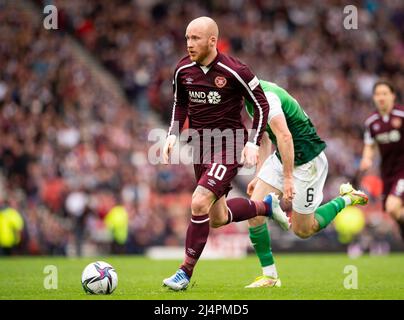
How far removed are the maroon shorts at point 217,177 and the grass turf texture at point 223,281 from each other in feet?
3.34

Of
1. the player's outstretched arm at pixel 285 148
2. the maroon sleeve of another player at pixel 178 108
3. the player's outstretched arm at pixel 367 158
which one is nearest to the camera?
the player's outstretched arm at pixel 285 148

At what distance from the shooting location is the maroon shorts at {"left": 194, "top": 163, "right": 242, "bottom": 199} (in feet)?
29.3

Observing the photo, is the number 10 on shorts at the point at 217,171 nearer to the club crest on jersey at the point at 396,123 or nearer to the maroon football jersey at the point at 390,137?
the maroon football jersey at the point at 390,137

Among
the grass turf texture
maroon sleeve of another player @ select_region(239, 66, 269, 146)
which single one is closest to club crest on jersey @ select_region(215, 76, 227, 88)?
maroon sleeve of another player @ select_region(239, 66, 269, 146)

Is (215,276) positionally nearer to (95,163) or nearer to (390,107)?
(390,107)

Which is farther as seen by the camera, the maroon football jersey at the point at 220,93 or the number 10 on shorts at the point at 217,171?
the maroon football jersey at the point at 220,93

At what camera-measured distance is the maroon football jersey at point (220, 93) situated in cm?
911

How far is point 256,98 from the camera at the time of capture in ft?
29.9

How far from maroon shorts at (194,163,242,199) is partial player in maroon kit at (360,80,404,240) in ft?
14.5

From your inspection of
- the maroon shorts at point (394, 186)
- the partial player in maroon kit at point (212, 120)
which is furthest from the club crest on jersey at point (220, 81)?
the maroon shorts at point (394, 186)

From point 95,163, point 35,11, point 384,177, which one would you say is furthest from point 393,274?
point 35,11

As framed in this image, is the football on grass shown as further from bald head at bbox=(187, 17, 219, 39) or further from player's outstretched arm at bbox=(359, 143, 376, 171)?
player's outstretched arm at bbox=(359, 143, 376, 171)

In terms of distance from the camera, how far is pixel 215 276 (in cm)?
1199
